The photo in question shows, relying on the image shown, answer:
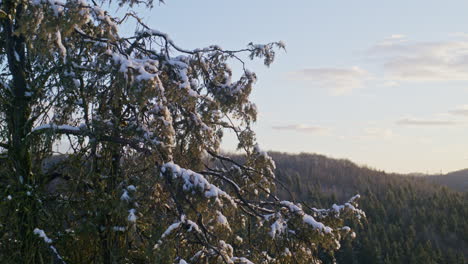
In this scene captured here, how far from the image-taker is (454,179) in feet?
125

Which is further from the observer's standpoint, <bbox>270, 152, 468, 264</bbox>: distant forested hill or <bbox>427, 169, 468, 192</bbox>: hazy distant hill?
<bbox>427, 169, 468, 192</bbox>: hazy distant hill

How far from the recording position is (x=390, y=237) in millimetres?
18078

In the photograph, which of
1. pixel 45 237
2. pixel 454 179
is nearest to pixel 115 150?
pixel 45 237

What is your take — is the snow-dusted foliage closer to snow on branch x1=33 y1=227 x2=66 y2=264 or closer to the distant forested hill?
snow on branch x1=33 y1=227 x2=66 y2=264

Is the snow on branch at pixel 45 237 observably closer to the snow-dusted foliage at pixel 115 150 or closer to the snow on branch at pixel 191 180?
the snow-dusted foliage at pixel 115 150

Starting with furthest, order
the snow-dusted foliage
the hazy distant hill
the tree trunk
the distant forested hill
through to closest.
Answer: the hazy distant hill
the distant forested hill
the tree trunk
the snow-dusted foliage

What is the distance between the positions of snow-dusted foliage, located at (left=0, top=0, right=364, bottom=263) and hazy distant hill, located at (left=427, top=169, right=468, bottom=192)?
3306cm

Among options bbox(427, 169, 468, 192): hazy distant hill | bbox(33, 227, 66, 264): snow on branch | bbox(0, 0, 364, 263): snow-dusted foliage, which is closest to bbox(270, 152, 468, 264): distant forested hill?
bbox(0, 0, 364, 263): snow-dusted foliage

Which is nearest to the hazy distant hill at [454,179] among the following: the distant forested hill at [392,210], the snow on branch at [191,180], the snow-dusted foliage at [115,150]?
the distant forested hill at [392,210]

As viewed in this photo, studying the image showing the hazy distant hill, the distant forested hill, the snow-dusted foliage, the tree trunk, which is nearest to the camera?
the snow-dusted foliage

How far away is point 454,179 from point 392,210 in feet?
67.9

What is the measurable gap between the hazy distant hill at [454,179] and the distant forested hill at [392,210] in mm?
9966

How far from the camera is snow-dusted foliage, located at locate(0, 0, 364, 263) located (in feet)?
14.5

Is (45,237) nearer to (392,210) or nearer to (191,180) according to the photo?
(191,180)
